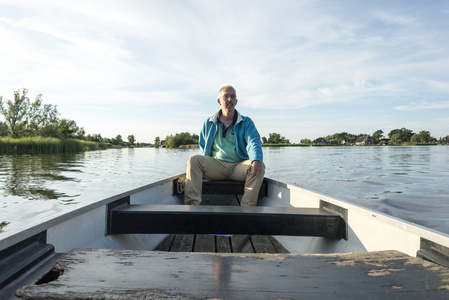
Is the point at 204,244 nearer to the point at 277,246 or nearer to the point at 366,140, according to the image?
the point at 277,246

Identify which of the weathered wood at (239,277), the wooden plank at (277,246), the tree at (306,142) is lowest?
the wooden plank at (277,246)

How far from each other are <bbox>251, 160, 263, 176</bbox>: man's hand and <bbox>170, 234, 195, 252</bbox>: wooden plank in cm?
85

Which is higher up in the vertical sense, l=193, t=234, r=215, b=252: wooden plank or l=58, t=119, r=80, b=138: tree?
l=58, t=119, r=80, b=138: tree

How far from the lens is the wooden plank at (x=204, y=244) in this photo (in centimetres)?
205

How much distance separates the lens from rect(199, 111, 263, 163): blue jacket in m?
2.77

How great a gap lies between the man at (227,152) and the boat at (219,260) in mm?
1034

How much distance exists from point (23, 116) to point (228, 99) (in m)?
34.3

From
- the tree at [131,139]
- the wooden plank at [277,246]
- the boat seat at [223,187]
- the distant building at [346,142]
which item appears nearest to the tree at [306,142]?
the distant building at [346,142]

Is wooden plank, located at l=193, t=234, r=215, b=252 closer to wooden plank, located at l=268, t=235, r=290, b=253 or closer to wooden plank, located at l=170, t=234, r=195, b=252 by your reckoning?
wooden plank, located at l=170, t=234, r=195, b=252

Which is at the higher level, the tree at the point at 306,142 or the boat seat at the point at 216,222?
the tree at the point at 306,142

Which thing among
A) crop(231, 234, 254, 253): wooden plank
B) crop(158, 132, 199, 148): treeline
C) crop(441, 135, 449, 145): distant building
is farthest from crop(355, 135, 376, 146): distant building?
crop(231, 234, 254, 253): wooden plank

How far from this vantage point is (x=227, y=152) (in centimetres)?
309

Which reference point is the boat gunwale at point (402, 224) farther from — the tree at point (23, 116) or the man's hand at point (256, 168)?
the tree at point (23, 116)

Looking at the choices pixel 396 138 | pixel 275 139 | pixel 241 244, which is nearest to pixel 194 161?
pixel 241 244
